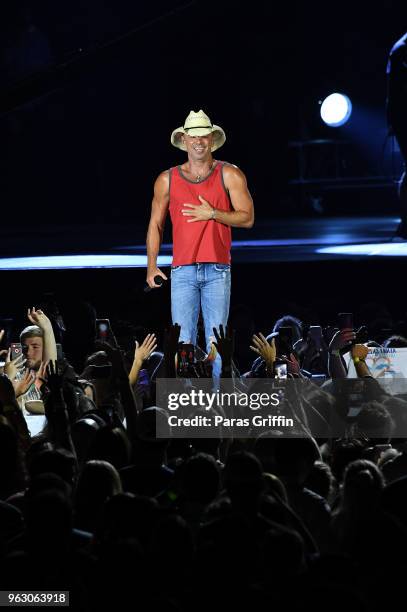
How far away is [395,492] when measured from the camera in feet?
9.05

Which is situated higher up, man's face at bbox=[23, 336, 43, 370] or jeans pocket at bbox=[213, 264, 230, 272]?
jeans pocket at bbox=[213, 264, 230, 272]

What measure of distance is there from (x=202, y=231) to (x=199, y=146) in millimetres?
454

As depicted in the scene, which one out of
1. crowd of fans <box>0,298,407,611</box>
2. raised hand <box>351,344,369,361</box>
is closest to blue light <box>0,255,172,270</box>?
raised hand <box>351,344,369,361</box>

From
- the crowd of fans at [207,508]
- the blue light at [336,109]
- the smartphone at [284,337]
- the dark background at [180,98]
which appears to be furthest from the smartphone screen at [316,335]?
the blue light at [336,109]

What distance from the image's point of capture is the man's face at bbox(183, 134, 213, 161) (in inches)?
222

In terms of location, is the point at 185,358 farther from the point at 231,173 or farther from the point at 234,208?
the point at 231,173

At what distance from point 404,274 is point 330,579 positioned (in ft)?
21.2

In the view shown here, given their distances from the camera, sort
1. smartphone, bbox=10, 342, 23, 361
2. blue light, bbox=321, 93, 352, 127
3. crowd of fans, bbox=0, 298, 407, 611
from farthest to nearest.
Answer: blue light, bbox=321, 93, 352, 127 < smartphone, bbox=10, 342, 23, 361 < crowd of fans, bbox=0, 298, 407, 611

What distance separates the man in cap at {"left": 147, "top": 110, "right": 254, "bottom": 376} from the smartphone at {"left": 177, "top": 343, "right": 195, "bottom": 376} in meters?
0.24

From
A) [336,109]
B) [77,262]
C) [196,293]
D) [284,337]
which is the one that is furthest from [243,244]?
[196,293]

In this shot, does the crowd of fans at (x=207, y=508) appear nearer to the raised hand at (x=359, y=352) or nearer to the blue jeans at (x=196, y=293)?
the raised hand at (x=359, y=352)

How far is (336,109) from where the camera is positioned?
45.3ft

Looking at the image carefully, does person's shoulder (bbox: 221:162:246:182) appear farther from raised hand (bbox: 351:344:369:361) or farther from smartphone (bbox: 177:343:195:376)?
raised hand (bbox: 351:344:369:361)

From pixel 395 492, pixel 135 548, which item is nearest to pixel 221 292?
pixel 395 492
